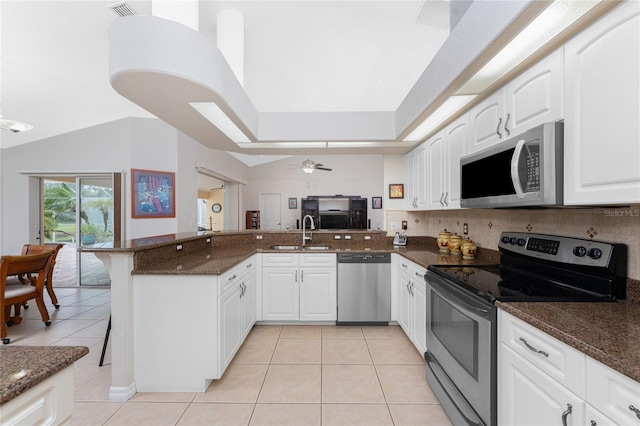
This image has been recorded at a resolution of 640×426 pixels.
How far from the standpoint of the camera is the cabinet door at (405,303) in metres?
2.62

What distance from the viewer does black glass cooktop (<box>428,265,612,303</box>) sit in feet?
4.22

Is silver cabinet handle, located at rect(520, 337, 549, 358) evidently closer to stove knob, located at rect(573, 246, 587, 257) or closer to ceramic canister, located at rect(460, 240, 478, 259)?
stove knob, located at rect(573, 246, 587, 257)

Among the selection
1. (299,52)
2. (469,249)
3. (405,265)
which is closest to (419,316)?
(405,265)

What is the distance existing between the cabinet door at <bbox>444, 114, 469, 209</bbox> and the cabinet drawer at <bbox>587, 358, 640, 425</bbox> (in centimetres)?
154

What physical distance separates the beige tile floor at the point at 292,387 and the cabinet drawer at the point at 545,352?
914 mm

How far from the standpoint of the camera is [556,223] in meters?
1.74

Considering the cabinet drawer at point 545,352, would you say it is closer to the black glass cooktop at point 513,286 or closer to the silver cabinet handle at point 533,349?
the silver cabinet handle at point 533,349

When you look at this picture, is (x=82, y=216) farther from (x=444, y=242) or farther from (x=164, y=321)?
(x=444, y=242)

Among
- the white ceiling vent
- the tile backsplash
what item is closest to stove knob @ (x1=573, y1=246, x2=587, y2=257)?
the tile backsplash

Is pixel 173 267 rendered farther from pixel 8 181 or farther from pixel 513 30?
pixel 8 181

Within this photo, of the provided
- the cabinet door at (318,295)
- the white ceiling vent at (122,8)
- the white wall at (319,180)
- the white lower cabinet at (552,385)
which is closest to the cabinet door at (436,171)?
the cabinet door at (318,295)

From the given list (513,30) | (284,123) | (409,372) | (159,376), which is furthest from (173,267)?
(513,30)

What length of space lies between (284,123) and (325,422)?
2.64 metres

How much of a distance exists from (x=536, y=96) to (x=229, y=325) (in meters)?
2.53
